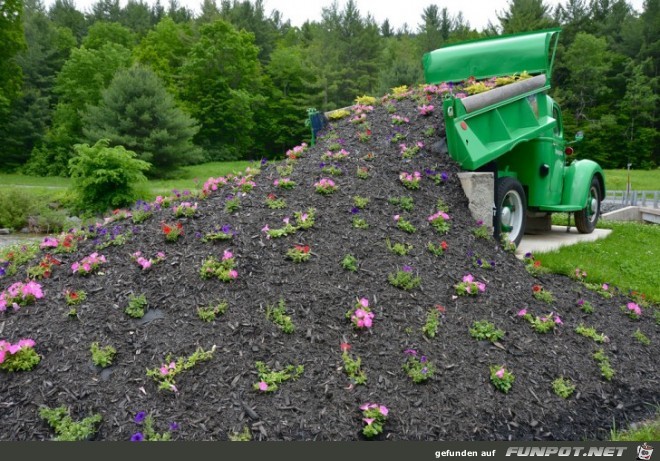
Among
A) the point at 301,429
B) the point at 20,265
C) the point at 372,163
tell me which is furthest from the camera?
the point at 372,163

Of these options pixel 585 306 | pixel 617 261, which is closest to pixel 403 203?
pixel 585 306

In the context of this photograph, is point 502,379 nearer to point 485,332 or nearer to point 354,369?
point 485,332

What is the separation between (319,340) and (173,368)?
100 cm

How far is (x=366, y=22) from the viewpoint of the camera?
4253cm

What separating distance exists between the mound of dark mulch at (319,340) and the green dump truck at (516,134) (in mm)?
1338

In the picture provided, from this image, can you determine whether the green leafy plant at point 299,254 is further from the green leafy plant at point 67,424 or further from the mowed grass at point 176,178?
the mowed grass at point 176,178

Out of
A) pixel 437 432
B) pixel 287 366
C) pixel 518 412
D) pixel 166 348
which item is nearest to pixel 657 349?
pixel 518 412

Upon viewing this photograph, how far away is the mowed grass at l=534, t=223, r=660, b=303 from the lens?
5.80 m

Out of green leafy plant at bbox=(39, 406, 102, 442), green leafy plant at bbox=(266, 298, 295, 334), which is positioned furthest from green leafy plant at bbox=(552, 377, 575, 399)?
green leafy plant at bbox=(39, 406, 102, 442)

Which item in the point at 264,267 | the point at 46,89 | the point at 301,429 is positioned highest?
the point at 46,89

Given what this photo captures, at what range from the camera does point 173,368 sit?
3.17 m

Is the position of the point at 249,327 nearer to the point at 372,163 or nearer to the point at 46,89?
the point at 372,163

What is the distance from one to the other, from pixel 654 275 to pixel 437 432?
15.2 ft

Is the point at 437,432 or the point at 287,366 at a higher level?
the point at 287,366
